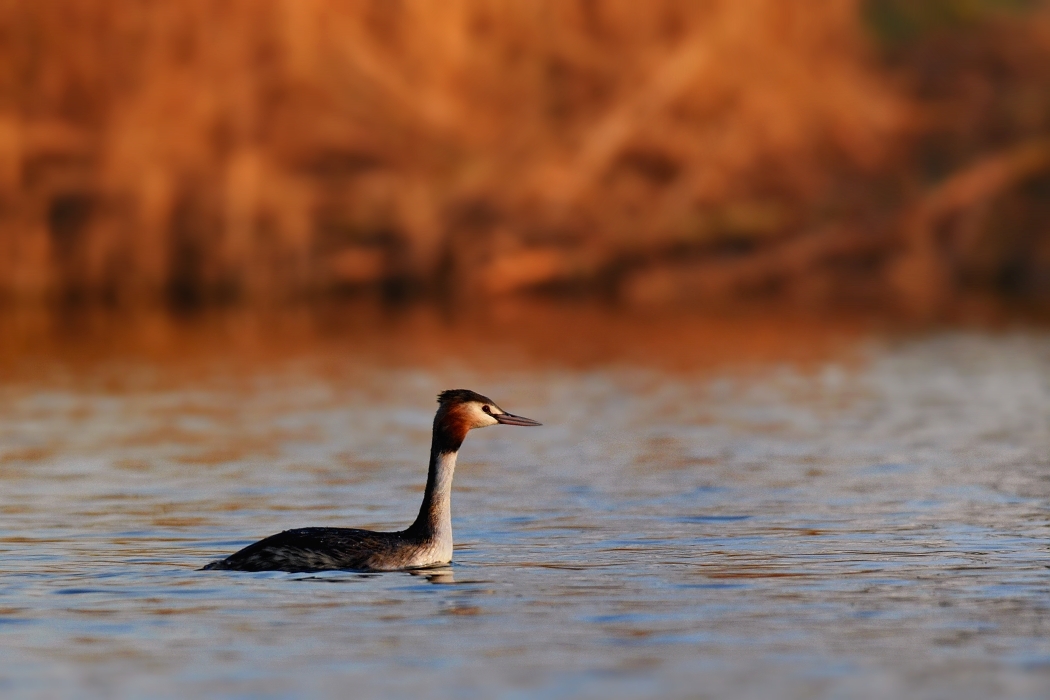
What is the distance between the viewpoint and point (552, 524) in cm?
1235

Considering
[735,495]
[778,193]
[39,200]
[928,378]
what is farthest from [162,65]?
[735,495]

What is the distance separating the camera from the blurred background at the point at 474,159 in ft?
95.8

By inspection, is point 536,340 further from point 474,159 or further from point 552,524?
point 552,524

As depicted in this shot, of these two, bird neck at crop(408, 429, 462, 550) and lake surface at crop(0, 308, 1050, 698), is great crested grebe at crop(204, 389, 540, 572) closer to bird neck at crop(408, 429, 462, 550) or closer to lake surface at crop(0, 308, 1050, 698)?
bird neck at crop(408, 429, 462, 550)

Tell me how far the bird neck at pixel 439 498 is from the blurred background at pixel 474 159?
18252mm

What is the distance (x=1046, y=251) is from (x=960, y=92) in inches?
120

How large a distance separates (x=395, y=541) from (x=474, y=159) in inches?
773

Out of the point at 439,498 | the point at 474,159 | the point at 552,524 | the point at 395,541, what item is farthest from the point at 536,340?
the point at 395,541

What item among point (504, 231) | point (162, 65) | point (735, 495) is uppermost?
point (162, 65)

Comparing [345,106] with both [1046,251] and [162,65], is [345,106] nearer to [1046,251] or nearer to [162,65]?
[162,65]

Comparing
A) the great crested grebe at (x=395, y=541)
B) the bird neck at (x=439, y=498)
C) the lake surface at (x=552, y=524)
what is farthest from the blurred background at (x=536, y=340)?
the bird neck at (x=439, y=498)

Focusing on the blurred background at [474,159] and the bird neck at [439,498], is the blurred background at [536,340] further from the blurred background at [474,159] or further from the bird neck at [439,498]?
the bird neck at [439,498]

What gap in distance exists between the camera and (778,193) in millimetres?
31797

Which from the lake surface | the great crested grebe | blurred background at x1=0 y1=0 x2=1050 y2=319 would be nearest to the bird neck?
the great crested grebe
